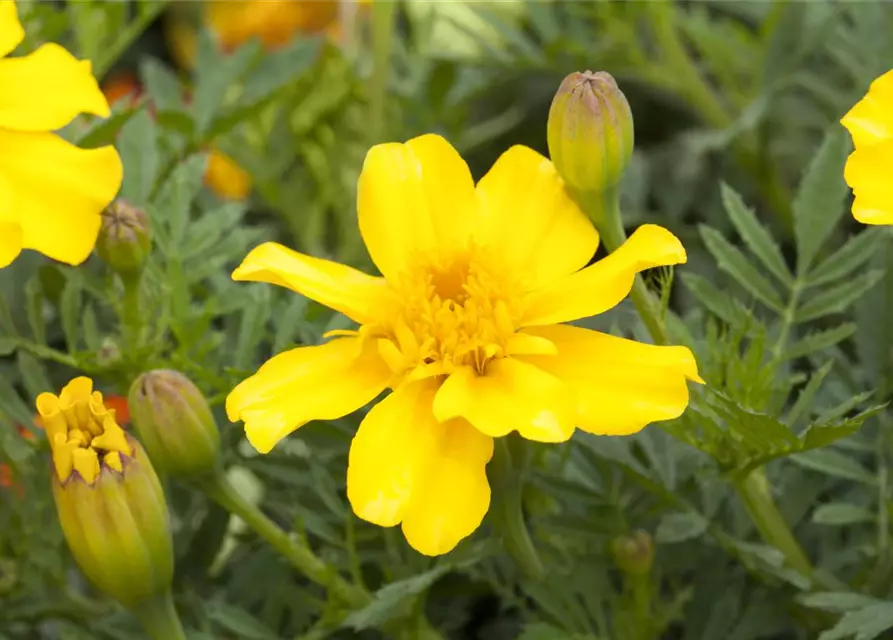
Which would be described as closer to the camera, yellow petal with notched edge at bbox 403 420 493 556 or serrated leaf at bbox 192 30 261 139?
yellow petal with notched edge at bbox 403 420 493 556

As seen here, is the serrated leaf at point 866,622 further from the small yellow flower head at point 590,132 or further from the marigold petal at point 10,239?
the marigold petal at point 10,239

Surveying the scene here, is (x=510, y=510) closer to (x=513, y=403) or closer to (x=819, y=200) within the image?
(x=513, y=403)

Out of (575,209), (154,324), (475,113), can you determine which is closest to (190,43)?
(475,113)

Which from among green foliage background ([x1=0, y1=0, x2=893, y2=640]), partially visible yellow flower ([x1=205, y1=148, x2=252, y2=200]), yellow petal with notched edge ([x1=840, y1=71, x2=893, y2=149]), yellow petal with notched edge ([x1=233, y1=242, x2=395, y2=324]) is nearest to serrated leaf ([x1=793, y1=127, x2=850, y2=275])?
green foliage background ([x1=0, y1=0, x2=893, y2=640])

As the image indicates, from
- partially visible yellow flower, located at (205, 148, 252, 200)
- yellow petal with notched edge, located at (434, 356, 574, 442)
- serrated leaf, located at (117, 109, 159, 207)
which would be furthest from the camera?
partially visible yellow flower, located at (205, 148, 252, 200)

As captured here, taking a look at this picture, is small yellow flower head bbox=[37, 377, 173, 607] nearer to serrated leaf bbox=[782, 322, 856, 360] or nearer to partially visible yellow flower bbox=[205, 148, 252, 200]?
Answer: serrated leaf bbox=[782, 322, 856, 360]

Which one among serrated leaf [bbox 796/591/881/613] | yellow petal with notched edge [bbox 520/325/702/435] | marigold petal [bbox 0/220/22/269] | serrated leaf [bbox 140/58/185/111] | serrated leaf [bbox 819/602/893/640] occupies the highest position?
marigold petal [bbox 0/220/22/269]

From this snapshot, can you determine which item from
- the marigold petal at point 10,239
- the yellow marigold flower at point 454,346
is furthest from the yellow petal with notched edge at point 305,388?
the marigold petal at point 10,239
